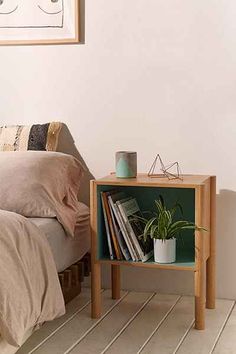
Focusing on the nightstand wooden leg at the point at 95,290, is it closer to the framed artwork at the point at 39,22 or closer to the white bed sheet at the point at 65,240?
the white bed sheet at the point at 65,240

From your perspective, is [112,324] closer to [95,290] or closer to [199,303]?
[95,290]

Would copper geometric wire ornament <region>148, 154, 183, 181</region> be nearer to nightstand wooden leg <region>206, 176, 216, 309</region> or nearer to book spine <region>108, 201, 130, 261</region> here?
nightstand wooden leg <region>206, 176, 216, 309</region>

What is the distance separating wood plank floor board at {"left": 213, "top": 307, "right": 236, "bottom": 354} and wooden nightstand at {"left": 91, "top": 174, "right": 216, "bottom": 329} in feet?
0.36

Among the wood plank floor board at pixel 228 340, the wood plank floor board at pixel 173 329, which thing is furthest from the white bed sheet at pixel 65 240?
the wood plank floor board at pixel 228 340

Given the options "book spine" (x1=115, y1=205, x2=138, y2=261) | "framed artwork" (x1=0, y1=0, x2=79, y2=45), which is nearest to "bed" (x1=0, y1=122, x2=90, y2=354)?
"book spine" (x1=115, y1=205, x2=138, y2=261)

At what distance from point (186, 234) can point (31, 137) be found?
0.87 meters

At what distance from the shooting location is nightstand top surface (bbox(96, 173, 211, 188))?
9.20 feet

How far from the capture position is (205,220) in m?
2.89

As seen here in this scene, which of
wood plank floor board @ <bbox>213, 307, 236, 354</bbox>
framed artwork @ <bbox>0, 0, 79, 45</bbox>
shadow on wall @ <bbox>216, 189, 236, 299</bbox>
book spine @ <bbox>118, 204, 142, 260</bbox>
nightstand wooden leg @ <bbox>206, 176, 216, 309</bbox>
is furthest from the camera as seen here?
framed artwork @ <bbox>0, 0, 79, 45</bbox>

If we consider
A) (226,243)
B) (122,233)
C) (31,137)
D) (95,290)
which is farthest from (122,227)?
(31,137)

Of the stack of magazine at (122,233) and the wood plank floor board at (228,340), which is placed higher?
the stack of magazine at (122,233)

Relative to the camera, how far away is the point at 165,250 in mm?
2852

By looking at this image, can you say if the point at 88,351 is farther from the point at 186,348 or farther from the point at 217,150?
the point at 217,150

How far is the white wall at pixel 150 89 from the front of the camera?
3.12 m
